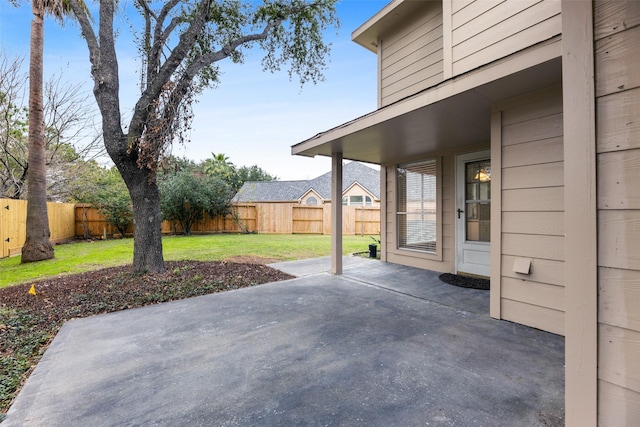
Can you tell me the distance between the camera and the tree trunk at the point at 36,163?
651cm

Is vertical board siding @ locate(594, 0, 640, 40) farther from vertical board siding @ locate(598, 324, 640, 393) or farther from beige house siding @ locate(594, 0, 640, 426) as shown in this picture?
vertical board siding @ locate(598, 324, 640, 393)

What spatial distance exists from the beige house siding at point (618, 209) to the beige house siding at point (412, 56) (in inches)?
151

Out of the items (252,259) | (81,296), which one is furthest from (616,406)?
(252,259)

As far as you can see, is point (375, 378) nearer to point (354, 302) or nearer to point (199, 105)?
point (354, 302)

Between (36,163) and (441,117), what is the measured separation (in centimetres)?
881

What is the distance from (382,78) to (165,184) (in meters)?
11.2

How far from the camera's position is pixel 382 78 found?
566cm

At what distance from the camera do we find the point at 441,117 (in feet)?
10.6

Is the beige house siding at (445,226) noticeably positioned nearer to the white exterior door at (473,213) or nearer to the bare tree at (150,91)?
the white exterior door at (473,213)

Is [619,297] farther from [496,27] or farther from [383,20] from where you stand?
[383,20]

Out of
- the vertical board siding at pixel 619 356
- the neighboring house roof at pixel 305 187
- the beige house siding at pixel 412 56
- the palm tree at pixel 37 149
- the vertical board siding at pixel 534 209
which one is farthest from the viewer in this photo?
the neighboring house roof at pixel 305 187

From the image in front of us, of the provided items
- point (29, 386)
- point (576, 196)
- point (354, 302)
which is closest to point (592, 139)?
point (576, 196)

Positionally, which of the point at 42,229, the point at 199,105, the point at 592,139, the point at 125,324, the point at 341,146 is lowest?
the point at 125,324

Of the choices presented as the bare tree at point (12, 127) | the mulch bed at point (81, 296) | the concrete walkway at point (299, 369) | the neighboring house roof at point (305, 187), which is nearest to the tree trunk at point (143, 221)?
the mulch bed at point (81, 296)
